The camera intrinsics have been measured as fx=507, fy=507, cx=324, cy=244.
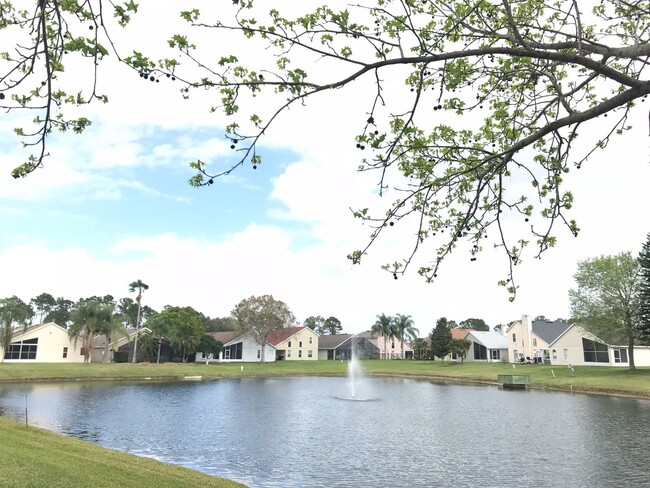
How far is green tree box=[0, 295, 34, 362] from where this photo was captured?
2566 inches

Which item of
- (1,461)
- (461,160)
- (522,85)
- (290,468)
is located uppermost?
(522,85)

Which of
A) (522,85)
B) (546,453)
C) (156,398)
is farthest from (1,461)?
(156,398)

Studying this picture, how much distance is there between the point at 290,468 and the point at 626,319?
54.1 meters

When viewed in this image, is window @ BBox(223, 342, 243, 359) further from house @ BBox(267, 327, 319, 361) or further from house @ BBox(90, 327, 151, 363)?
house @ BBox(90, 327, 151, 363)

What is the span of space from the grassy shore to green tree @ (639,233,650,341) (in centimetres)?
481

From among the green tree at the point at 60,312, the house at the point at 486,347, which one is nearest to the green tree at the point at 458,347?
the house at the point at 486,347

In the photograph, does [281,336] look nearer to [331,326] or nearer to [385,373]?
[385,373]

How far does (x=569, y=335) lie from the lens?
78.3 metres

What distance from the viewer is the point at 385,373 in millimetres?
75938

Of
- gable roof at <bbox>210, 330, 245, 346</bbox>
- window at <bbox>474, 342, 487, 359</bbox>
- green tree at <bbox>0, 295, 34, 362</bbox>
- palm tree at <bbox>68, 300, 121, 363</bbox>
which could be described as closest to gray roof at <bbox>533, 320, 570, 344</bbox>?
window at <bbox>474, 342, 487, 359</bbox>

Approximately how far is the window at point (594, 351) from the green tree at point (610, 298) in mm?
12482

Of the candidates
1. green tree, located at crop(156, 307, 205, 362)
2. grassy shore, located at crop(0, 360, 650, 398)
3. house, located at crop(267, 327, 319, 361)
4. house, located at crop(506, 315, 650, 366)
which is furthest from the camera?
house, located at crop(267, 327, 319, 361)

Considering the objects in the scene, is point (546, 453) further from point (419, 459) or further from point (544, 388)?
point (544, 388)

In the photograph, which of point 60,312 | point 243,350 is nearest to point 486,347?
point 243,350
